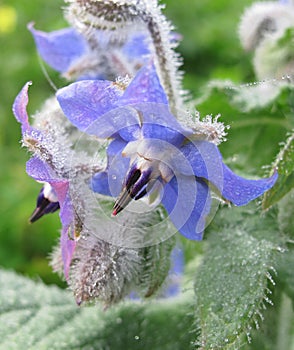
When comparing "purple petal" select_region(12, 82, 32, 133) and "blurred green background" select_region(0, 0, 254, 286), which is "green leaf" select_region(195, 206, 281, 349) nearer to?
"purple petal" select_region(12, 82, 32, 133)

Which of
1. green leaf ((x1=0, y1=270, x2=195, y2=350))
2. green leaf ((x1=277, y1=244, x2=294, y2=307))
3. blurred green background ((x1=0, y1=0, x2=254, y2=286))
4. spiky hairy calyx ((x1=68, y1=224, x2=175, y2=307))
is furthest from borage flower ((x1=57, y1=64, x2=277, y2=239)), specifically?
blurred green background ((x1=0, y1=0, x2=254, y2=286))

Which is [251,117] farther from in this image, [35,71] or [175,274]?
[35,71]

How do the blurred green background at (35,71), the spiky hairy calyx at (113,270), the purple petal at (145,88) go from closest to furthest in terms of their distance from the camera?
the purple petal at (145,88) → the spiky hairy calyx at (113,270) → the blurred green background at (35,71)

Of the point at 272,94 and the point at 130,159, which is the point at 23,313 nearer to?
the point at 130,159

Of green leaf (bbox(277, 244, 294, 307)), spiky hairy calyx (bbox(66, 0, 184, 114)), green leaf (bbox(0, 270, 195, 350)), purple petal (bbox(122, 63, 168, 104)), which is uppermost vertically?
purple petal (bbox(122, 63, 168, 104))

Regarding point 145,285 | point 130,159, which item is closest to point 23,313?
point 145,285

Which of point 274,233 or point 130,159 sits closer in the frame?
point 130,159

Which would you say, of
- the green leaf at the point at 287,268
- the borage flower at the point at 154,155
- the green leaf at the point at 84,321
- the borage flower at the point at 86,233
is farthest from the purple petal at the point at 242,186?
the green leaf at the point at 84,321

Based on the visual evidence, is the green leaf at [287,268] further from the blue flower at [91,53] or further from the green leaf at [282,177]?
the blue flower at [91,53]
